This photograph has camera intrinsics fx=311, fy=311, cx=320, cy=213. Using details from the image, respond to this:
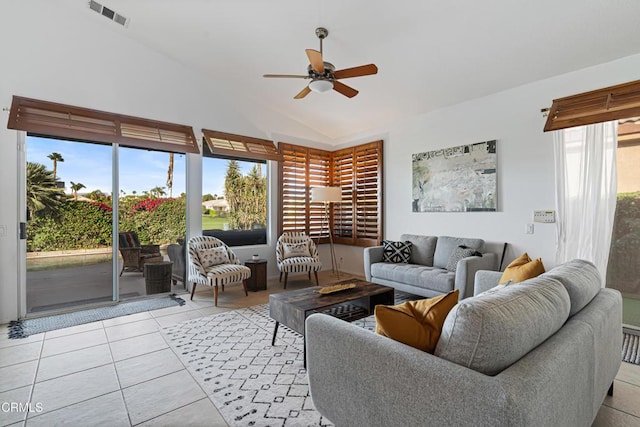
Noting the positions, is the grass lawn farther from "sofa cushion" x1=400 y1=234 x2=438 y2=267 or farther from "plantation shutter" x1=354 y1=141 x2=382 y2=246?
"sofa cushion" x1=400 y1=234 x2=438 y2=267

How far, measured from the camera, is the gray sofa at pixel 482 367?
0.99 meters

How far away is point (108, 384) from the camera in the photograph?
2264 mm

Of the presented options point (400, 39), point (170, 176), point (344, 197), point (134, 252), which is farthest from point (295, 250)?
point (400, 39)

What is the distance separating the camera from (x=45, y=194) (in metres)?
3.76

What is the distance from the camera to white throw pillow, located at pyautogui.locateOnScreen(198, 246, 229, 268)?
4391mm

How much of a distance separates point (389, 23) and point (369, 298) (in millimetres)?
2778

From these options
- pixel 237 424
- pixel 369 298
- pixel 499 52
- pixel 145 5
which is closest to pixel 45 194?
pixel 145 5

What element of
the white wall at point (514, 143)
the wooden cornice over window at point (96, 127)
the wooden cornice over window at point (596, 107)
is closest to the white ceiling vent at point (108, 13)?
the wooden cornice over window at point (96, 127)

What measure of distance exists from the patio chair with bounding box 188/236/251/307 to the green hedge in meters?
0.47

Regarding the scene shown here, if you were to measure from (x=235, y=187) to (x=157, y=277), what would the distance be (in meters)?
1.85

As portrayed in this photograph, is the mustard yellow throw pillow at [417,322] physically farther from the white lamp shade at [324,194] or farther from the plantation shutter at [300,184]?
the plantation shutter at [300,184]

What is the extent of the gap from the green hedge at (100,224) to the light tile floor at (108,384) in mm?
1071

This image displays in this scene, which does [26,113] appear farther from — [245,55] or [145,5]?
[245,55]

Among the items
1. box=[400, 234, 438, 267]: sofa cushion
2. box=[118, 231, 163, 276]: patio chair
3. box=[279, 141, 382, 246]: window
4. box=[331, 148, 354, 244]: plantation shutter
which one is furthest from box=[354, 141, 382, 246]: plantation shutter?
box=[118, 231, 163, 276]: patio chair
